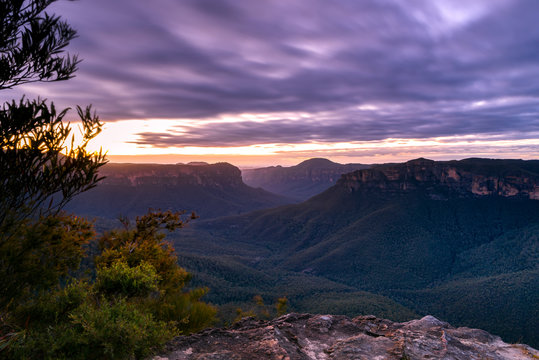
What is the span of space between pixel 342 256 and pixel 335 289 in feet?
139

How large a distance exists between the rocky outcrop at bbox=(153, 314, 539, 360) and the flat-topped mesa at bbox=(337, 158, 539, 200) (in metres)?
202

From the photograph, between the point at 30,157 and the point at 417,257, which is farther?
the point at 417,257

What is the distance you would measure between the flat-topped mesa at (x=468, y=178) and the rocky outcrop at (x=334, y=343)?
202 meters

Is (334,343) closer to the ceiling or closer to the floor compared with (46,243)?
closer to the floor

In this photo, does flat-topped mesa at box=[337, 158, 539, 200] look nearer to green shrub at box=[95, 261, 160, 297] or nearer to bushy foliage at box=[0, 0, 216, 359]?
green shrub at box=[95, 261, 160, 297]

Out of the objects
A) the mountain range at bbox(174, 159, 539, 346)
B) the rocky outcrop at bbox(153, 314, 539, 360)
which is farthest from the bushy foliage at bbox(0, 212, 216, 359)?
the mountain range at bbox(174, 159, 539, 346)

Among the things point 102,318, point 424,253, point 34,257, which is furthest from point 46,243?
point 424,253

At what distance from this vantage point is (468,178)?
175 m

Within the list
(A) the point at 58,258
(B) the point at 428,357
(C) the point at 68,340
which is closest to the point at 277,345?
(B) the point at 428,357

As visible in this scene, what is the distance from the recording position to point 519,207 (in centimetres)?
16100

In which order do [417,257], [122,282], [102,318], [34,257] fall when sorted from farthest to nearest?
[417,257] → [122,282] → [34,257] → [102,318]

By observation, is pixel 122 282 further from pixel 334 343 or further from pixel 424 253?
pixel 424 253

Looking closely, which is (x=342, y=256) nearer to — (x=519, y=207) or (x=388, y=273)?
(x=388, y=273)

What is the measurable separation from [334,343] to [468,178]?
210m
